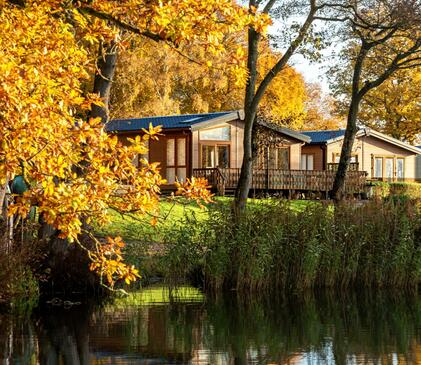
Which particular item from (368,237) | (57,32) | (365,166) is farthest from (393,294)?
(365,166)

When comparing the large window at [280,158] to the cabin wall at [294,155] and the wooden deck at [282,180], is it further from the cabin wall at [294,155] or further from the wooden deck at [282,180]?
the wooden deck at [282,180]

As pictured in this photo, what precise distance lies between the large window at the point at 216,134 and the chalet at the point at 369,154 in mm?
9215

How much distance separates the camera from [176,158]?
4219cm

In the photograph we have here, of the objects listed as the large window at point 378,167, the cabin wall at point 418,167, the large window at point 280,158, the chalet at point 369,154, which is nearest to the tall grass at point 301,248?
the large window at point 280,158

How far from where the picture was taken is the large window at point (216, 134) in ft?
139

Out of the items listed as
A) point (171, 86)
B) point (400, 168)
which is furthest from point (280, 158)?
point (400, 168)

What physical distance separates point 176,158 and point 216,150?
6.49 feet

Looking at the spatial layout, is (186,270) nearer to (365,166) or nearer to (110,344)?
(110,344)

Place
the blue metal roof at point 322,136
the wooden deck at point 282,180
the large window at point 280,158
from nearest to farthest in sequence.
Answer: the wooden deck at point 282,180
the large window at point 280,158
the blue metal roof at point 322,136

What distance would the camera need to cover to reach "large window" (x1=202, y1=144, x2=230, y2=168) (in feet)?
140

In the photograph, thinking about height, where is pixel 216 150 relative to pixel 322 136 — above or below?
below

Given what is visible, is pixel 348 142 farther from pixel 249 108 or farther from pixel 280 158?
pixel 280 158

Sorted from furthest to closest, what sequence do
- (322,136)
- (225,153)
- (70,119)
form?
(322,136)
(225,153)
(70,119)

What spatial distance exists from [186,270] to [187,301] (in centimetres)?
105
